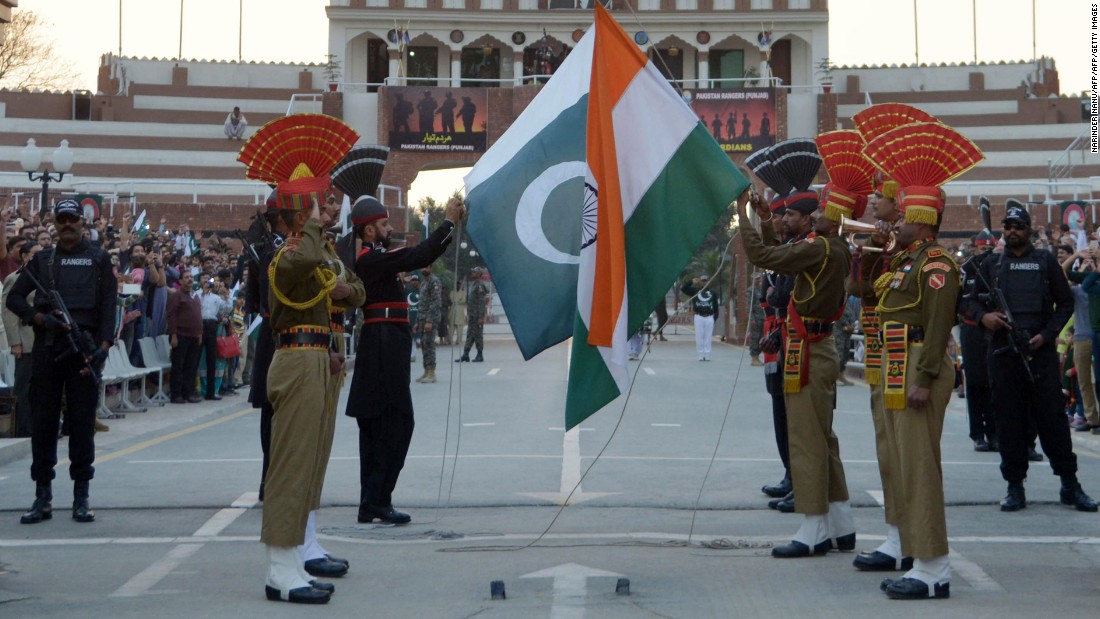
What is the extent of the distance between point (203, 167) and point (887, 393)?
52857 mm

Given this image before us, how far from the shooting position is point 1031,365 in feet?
34.4

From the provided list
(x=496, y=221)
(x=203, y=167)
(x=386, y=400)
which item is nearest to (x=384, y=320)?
(x=386, y=400)

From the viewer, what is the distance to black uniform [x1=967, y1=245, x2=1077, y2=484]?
1009 cm

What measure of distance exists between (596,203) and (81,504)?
13.4 ft

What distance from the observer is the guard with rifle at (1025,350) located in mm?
9992

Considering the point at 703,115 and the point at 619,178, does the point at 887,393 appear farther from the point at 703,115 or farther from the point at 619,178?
the point at 703,115

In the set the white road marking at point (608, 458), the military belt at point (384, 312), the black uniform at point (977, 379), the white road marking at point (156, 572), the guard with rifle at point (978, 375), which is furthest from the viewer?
the black uniform at point (977, 379)

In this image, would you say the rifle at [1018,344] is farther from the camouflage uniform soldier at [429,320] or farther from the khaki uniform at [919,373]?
the camouflage uniform soldier at [429,320]

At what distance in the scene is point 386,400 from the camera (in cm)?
948

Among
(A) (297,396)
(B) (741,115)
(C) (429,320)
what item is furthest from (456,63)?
(A) (297,396)

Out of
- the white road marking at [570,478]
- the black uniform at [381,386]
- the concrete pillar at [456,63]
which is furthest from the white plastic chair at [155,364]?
the concrete pillar at [456,63]

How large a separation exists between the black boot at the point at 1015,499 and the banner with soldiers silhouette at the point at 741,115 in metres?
42.1

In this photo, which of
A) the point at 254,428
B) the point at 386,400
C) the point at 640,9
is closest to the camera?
the point at 386,400

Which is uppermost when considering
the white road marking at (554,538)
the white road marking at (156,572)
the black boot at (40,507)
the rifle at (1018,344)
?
the rifle at (1018,344)
